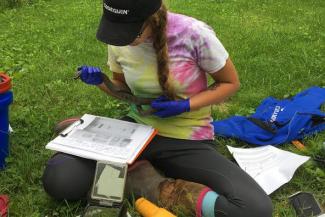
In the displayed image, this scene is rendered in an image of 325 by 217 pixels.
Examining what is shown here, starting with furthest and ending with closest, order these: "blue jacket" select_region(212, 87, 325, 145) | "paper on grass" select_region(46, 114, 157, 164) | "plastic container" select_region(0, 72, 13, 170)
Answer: "blue jacket" select_region(212, 87, 325, 145) < "plastic container" select_region(0, 72, 13, 170) < "paper on grass" select_region(46, 114, 157, 164)

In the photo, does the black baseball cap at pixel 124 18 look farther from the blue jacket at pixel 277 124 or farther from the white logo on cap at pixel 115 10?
the blue jacket at pixel 277 124

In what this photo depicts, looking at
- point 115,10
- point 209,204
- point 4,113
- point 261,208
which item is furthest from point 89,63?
point 261,208

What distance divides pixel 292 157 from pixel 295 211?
1.51ft

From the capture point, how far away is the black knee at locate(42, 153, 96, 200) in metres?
2.49

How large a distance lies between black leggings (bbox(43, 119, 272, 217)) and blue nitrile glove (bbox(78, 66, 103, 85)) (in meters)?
0.40

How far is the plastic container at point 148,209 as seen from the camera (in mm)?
2344

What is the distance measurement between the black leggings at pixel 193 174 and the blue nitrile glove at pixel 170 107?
0.68 ft

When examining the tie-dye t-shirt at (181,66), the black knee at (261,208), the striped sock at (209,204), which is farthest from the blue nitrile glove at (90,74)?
the black knee at (261,208)

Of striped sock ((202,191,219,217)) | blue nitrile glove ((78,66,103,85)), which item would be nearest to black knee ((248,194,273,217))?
striped sock ((202,191,219,217))

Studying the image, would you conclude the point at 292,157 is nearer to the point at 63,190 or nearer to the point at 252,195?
the point at 252,195

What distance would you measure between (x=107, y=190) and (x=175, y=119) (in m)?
0.55

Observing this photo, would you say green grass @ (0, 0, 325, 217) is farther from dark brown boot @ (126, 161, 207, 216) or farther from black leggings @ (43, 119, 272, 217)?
Result: dark brown boot @ (126, 161, 207, 216)

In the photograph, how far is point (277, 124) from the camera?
329 cm

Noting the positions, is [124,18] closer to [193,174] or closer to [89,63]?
[193,174]
